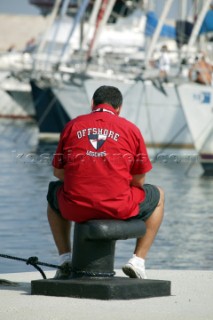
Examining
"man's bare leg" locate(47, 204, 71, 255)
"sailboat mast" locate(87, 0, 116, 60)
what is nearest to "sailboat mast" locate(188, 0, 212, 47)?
"sailboat mast" locate(87, 0, 116, 60)

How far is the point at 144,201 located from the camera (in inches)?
342

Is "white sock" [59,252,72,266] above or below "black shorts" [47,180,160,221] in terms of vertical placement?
below

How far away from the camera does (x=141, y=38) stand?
50125 millimetres

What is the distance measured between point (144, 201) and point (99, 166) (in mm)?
471

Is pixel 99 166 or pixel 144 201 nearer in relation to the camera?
pixel 99 166

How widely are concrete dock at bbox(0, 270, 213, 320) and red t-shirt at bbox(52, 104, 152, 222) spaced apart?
1.86 feet

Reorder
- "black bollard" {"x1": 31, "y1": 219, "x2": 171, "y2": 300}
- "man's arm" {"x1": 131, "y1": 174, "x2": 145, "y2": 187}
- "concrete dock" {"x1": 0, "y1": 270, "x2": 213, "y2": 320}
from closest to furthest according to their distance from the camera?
"concrete dock" {"x1": 0, "y1": 270, "x2": 213, "y2": 320}
"black bollard" {"x1": 31, "y1": 219, "x2": 171, "y2": 300}
"man's arm" {"x1": 131, "y1": 174, "x2": 145, "y2": 187}

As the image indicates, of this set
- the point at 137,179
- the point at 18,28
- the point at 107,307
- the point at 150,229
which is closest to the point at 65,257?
the point at 150,229

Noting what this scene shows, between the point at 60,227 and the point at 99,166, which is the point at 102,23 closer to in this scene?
the point at 60,227

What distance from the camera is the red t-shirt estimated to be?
27.5 feet

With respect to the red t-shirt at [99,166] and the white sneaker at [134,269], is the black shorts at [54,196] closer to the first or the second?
the red t-shirt at [99,166]

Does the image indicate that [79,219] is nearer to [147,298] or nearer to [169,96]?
[147,298]

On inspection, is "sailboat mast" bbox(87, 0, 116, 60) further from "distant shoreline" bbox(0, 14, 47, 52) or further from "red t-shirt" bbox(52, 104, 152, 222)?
"distant shoreline" bbox(0, 14, 47, 52)

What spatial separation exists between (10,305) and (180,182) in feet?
56.3
